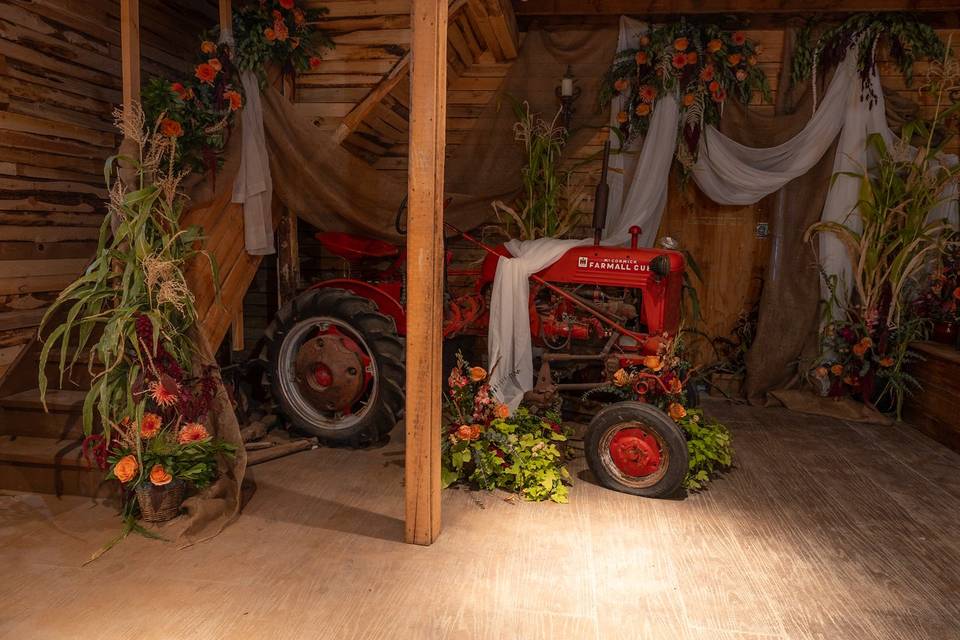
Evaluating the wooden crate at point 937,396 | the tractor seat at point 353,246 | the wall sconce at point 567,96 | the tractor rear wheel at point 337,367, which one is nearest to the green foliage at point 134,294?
the tractor rear wheel at point 337,367

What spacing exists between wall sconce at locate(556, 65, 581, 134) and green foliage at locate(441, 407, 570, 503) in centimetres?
246

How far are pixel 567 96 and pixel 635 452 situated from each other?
8.70ft

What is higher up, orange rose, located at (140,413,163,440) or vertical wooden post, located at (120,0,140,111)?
vertical wooden post, located at (120,0,140,111)

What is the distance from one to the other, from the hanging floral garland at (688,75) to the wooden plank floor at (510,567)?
101 inches

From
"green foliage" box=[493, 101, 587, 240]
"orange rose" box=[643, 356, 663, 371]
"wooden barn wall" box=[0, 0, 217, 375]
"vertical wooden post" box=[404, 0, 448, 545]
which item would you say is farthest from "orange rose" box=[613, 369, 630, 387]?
"wooden barn wall" box=[0, 0, 217, 375]

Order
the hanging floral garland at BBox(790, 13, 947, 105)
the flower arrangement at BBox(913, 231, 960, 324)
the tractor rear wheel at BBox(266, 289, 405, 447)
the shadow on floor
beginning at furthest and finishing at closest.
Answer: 1. the hanging floral garland at BBox(790, 13, 947, 105)
2. the flower arrangement at BBox(913, 231, 960, 324)
3. the tractor rear wheel at BBox(266, 289, 405, 447)
4. the shadow on floor

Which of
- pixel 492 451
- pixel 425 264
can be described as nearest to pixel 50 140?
pixel 425 264

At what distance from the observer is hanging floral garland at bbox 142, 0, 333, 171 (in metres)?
3.30

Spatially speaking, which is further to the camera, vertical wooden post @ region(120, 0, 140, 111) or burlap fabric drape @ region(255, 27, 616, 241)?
burlap fabric drape @ region(255, 27, 616, 241)

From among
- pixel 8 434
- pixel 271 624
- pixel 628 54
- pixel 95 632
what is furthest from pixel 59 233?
pixel 628 54

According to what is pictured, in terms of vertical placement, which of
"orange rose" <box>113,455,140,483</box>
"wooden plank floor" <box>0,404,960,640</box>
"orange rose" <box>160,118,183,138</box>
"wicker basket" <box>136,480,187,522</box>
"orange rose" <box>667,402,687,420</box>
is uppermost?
"orange rose" <box>160,118,183,138</box>

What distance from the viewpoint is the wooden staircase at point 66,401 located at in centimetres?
302

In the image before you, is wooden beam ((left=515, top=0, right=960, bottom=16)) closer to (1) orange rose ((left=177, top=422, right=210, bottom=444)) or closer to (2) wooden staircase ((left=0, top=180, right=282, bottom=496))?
(2) wooden staircase ((left=0, top=180, right=282, bottom=496))

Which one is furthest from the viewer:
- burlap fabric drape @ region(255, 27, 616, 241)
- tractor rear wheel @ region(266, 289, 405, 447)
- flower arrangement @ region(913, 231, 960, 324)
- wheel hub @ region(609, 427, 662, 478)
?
flower arrangement @ region(913, 231, 960, 324)
